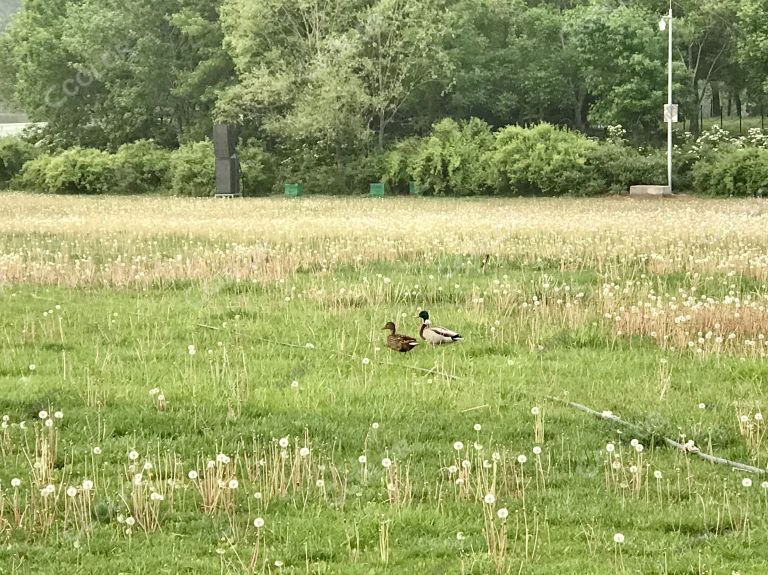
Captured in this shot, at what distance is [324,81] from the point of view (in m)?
47.1

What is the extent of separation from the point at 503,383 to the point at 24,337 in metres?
5.77

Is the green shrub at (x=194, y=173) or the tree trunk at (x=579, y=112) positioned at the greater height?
the tree trunk at (x=579, y=112)

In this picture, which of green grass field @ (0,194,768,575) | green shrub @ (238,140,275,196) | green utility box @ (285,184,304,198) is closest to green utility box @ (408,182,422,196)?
green utility box @ (285,184,304,198)

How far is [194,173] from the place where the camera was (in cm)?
4997

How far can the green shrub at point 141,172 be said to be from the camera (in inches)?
2084

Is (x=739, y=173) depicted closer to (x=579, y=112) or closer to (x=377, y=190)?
(x=377, y=190)

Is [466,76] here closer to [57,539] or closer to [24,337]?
[24,337]

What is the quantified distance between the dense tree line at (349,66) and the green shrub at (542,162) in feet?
23.9

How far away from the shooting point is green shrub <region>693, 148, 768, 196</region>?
39875 millimetres

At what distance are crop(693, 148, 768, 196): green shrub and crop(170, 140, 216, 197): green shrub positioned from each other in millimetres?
23631

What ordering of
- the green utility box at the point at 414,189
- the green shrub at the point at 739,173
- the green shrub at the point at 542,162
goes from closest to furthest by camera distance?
the green shrub at the point at 739,173
the green shrub at the point at 542,162
the green utility box at the point at 414,189

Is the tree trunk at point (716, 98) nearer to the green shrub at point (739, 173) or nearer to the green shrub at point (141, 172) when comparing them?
the green shrub at point (739, 173)

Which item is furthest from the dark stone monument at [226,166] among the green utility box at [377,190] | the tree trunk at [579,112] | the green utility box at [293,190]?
the tree trunk at [579,112]

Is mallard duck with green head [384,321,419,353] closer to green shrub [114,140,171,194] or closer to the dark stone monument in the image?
the dark stone monument
